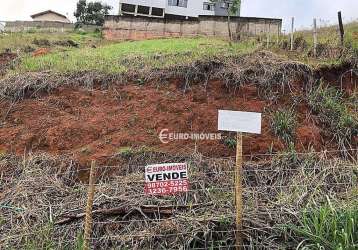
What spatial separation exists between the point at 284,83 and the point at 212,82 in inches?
43.1

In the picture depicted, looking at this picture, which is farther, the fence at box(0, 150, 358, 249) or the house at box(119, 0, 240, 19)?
the house at box(119, 0, 240, 19)

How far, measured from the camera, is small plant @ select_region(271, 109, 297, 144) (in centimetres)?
689

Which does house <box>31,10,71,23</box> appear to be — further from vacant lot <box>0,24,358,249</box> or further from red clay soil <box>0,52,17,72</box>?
vacant lot <box>0,24,358,249</box>

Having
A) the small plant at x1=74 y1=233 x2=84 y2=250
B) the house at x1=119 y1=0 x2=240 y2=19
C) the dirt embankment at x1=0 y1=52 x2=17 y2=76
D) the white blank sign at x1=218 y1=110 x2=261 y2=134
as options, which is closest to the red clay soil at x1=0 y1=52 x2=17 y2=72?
the dirt embankment at x1=0 y1=52 x2=17 y2=76

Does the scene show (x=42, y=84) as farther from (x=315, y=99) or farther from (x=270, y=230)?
(x=270, y=230)

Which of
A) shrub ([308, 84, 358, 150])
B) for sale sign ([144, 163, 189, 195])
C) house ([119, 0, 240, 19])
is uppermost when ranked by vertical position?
house ([119, 0, 240, 19])

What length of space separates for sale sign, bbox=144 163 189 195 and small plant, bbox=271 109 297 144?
253 cm

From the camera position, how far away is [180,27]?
18984mm

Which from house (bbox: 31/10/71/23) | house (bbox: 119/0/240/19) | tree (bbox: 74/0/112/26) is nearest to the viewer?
house (bbox: 119/0/240/19)

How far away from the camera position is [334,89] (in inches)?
316

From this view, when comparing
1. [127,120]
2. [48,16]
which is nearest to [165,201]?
[127,120]

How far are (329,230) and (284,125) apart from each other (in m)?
2.85

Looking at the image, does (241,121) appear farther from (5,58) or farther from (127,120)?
(5,58)

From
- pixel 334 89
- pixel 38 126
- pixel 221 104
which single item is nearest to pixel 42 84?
pixel 38 126
